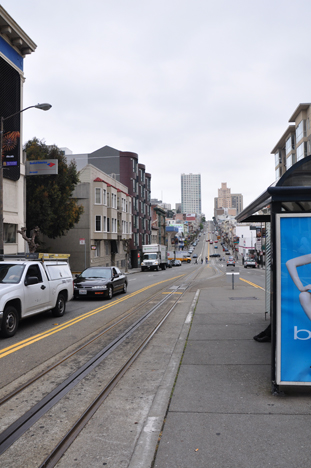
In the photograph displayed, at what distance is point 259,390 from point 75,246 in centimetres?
4037

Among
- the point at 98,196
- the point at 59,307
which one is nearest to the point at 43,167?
the point at 59,307

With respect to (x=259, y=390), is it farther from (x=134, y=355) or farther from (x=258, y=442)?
(x=134, y=355)

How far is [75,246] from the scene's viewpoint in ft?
146

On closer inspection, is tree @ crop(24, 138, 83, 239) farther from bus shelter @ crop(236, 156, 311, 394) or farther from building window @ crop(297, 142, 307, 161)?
building window @ crop(297, 142, 307, 161)

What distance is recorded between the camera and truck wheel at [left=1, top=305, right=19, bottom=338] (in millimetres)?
9188

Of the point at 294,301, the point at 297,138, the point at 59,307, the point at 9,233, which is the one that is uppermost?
the point at 297,138

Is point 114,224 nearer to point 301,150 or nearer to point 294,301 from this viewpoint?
point 301,150

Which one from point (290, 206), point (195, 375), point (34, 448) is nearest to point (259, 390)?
point (195, 375)

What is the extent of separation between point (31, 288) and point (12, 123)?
1834 centimetres

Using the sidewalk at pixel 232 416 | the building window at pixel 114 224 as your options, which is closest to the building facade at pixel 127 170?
the building window at pixel 114 224

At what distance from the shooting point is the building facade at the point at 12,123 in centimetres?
2492

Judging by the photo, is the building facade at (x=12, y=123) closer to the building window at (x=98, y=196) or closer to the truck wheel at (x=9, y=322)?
the truck wheel at (x=9, y=322)

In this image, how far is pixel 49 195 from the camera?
31.8m

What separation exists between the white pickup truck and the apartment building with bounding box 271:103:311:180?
4364 centimetres
